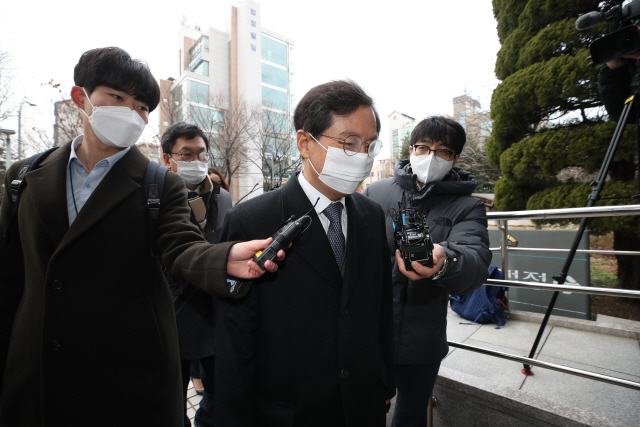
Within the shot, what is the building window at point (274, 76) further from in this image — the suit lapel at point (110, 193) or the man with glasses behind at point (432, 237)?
the suit lapel at point (110, 193)

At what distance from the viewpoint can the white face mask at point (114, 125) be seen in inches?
62.5

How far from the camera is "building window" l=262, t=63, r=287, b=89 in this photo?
41.2 metres

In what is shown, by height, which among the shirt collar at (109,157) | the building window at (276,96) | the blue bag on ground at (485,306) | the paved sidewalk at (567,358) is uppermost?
the building window at (276,96)

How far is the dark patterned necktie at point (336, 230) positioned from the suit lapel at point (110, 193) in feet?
3.02

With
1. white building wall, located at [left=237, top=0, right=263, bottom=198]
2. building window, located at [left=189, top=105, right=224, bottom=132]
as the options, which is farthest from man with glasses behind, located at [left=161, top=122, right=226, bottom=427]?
white building wall, located at [left=237, top=0, right=263, bottom=198]

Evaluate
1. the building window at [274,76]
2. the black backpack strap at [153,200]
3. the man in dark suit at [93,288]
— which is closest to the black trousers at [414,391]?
the man in dark suit at [93,288]

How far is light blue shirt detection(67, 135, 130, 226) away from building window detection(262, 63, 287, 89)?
4328 centimetres

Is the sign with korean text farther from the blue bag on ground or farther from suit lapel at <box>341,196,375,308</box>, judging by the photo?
suit lapel at <box>341,196,375,308</box>

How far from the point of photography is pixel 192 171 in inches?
111

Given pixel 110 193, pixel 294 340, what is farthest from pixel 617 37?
pixel 110 193

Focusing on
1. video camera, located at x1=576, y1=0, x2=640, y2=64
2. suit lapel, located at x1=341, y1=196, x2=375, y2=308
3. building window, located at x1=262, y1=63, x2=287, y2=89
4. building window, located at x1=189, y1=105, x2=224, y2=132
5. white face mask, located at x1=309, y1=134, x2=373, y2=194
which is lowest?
suit lapel, located at x1=341, y1=196, x2=375, y2=308

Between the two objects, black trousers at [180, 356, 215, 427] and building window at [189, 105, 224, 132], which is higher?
building window at [189, 105, 224, 132]

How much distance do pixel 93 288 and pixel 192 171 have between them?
162 cm

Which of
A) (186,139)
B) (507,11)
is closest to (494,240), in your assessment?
(507,11)
